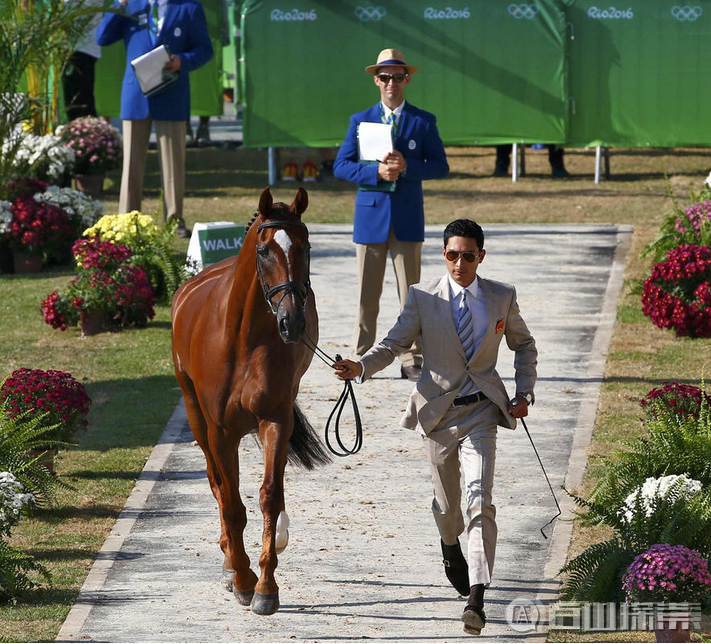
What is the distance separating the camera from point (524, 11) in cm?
2178

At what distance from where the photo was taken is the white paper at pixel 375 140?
10.5m

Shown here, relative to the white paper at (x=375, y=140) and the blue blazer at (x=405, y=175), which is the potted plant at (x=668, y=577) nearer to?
the blue blazer at (x=405, y=175)

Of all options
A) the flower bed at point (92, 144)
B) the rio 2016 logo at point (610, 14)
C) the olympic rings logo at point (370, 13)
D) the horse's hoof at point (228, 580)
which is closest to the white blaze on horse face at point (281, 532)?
the horse's hoof at point (228, 580)

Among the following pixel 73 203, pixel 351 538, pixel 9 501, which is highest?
Answer: pixel 73 203

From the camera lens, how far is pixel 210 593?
6.99 meters

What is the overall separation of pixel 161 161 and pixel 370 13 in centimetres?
623

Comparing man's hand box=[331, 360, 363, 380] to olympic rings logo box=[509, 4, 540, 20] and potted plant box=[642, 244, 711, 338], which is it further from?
olympic rings logo box=[509, 4, 540, 20]

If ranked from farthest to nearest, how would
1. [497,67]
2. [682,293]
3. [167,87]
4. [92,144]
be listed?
1. [497,67]
2. [92,144]
3. [167,87]
4. [682,293]

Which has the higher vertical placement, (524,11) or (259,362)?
(524,11)

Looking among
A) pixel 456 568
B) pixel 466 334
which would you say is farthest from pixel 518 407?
pixel 456 568

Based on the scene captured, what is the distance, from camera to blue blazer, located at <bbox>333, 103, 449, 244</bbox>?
10656 millimetres

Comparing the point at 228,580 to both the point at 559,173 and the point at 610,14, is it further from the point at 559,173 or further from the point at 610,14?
the point at 559,173

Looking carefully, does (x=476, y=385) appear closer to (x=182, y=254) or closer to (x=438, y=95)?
(x=182, y=254)

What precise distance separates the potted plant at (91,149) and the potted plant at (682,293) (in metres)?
10.4
